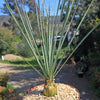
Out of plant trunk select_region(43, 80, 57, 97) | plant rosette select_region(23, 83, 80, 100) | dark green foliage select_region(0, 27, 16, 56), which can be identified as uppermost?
plant trunk select_region(43, 80, 57, 97)

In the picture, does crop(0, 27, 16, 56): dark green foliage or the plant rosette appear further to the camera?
crop(0, 27, 16, 56): dark green foliage

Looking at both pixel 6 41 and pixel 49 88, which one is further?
pixel 6 41

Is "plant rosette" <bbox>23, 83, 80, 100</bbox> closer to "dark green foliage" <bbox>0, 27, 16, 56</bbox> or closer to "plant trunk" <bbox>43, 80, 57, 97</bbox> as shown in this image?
"plant trunk" <bbox>43, 80, 57, 97</bbox>

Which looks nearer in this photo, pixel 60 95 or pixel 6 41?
pixel 60 95

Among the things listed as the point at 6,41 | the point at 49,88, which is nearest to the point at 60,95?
the point at 49,88

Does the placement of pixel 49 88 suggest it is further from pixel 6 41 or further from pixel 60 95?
pixel 6 41

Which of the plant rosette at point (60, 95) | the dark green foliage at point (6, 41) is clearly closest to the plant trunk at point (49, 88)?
the plant rosette at point (60, 95)

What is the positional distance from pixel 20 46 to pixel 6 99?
8.31m

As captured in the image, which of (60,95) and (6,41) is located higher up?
(60,95)

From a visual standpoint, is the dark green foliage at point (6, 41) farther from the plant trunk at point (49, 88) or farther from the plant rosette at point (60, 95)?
the plant trunk at point (49, 88)

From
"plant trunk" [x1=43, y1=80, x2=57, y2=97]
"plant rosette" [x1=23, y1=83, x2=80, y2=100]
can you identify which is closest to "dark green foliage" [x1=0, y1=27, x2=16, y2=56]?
"plant rosette" [x1=23, y1=83, x2=80, y2=100]

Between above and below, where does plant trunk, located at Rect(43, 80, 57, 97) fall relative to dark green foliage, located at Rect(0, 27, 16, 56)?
above

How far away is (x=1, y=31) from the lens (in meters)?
10.8

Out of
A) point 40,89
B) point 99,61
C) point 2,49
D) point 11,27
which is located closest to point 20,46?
point 2,49
